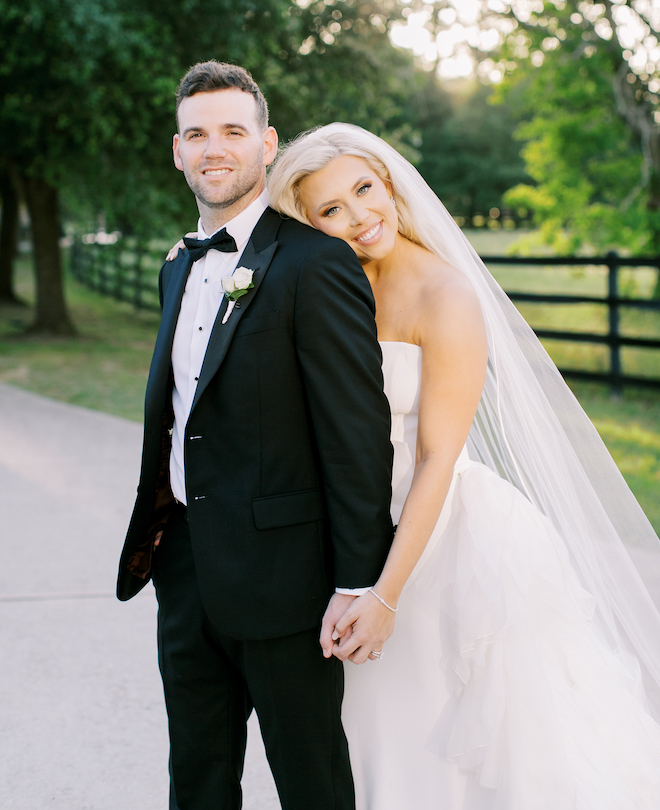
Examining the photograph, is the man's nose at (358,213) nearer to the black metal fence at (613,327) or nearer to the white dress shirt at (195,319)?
the white dress shirt at (195,319)

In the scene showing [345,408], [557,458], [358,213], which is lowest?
[557,458]

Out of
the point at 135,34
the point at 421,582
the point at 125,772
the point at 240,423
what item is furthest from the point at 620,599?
the point at 135,34

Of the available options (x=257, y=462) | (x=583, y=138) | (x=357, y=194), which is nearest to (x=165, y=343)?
(x=257, y=462)

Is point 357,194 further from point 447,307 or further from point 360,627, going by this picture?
point 360,627

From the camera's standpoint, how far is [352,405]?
182 centimetres

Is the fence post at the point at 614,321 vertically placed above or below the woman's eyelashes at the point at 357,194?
below

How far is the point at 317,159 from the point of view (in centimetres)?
217

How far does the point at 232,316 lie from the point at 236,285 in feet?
0.24

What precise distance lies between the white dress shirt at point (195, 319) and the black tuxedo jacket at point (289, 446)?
0.12 m

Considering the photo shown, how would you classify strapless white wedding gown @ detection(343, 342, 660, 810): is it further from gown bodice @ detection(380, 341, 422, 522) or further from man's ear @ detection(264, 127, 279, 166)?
man's ear @ detection(264, 127, 279, 166)

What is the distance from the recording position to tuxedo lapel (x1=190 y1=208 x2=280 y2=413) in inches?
72.6

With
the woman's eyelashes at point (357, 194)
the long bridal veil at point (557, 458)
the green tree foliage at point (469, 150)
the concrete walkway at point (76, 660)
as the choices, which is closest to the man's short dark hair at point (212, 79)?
the woman's eyelashes at point (357, 194)

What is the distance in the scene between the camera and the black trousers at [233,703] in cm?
194

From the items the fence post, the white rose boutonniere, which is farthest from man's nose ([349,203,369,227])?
the fence post
